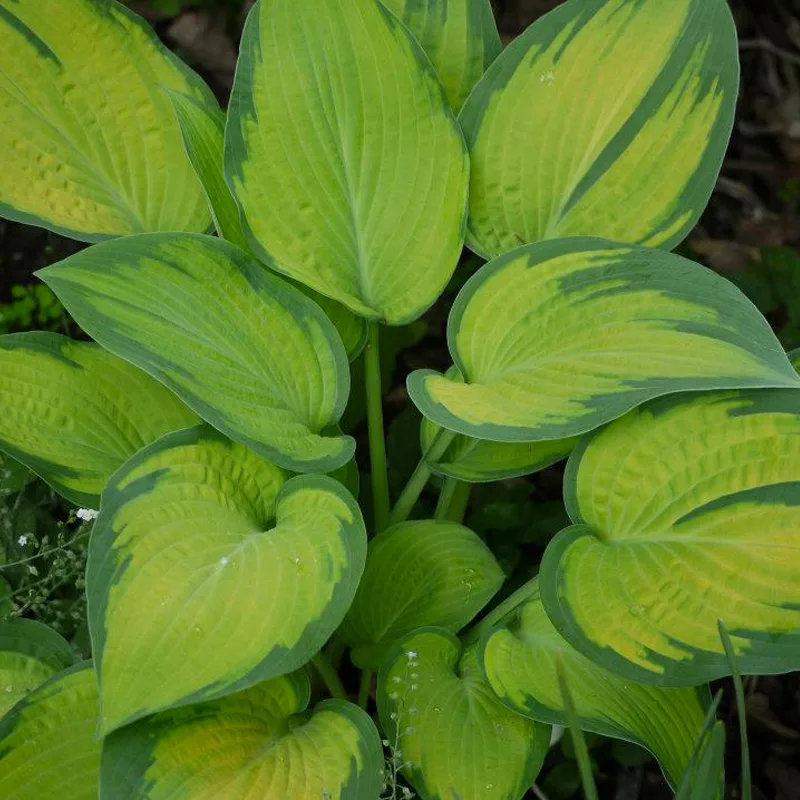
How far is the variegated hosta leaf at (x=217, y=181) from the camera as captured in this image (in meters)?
1.18

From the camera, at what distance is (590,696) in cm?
110

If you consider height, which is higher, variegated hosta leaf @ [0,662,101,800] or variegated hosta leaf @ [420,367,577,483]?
variegated hosta leaf @ [420,367,577,483]

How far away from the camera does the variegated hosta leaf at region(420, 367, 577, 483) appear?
1.23 meters

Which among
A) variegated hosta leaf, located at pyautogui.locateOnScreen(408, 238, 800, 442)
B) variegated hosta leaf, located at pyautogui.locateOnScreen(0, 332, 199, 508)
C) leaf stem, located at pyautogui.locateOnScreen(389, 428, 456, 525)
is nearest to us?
variegated hosta leaf, located at pyautogui.locateOnScreen(408, 238, 800, 442)

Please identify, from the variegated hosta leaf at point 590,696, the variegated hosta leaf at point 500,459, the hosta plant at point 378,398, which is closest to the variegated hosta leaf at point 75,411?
the hosta plant at point 378,398

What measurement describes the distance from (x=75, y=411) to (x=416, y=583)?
49cm

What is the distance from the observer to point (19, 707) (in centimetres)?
106

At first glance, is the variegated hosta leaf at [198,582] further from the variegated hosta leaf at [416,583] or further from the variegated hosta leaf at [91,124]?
the variegated hosta leaf at [91,124]

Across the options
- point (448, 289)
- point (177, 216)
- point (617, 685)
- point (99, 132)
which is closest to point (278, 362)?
point (177, 216)

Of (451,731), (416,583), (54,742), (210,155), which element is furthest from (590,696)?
(210,155)

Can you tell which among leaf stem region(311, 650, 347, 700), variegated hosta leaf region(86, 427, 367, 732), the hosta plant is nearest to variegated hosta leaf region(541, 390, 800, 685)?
the hosta plant

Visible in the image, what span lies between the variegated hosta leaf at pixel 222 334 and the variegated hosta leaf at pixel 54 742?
0.35 m

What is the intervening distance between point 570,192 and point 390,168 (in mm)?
247

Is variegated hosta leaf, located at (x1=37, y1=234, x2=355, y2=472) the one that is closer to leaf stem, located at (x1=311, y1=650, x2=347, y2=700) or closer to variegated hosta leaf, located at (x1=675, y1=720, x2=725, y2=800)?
leaf stem, located at (x1=311, y1=650, x2=347, y2=700)
